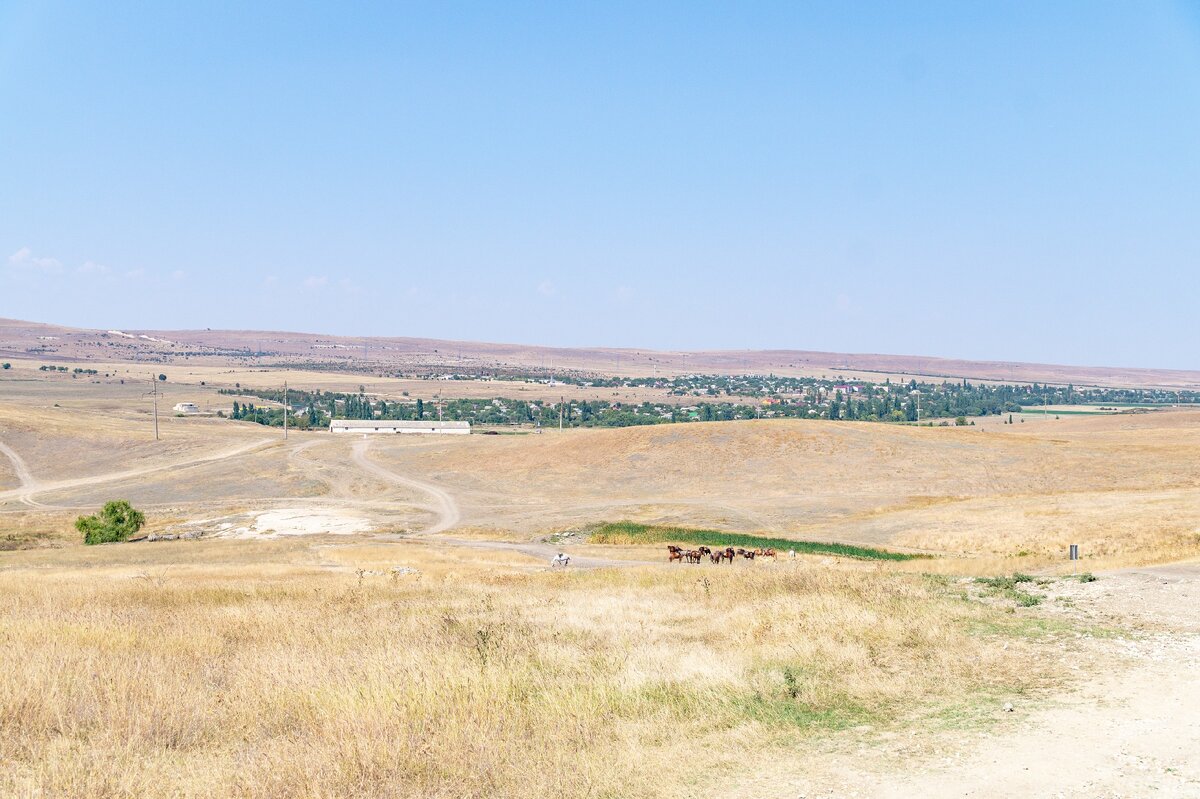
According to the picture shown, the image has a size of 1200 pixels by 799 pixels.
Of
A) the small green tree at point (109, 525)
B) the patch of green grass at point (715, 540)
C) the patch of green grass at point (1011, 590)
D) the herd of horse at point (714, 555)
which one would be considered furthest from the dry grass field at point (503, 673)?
the small green tree at point (109, 525)

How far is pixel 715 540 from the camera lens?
2506 inches

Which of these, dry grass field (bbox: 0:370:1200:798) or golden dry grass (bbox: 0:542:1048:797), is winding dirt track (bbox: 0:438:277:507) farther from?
golden dry grass (bbox: 0:542:1048:797)

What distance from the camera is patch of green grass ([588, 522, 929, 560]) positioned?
55.4 meters

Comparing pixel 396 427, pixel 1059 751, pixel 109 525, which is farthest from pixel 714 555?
pixel 396 427

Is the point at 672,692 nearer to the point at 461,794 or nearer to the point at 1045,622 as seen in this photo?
the point at 461,794

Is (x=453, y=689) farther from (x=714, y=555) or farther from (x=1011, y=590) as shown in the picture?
(x=714, y=555)

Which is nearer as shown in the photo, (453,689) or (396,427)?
(453,689)

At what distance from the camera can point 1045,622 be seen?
57.1 feet

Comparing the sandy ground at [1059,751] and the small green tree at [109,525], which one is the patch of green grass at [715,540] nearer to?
the small green tree at [109,525]

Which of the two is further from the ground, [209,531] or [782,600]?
[782,600]

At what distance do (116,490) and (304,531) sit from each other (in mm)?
40654

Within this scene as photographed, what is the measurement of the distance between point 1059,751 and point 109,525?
70.8m

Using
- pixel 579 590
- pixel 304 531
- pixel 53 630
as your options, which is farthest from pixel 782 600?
pixel 304 531

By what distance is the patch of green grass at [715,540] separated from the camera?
182 feet
